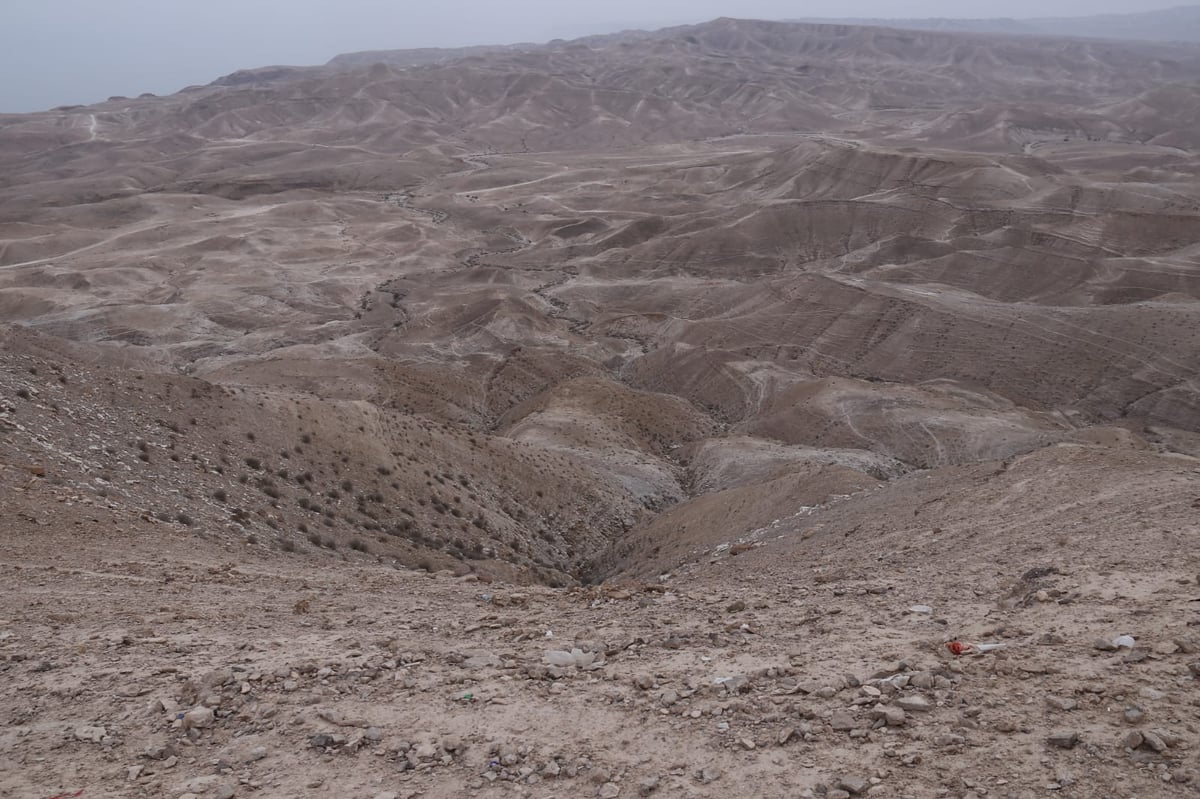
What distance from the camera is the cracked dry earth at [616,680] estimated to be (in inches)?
244

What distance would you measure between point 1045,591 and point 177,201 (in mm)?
95489

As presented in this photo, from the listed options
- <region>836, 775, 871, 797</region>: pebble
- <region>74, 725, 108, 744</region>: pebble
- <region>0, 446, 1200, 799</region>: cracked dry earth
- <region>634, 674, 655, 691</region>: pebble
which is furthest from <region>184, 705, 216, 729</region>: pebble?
<region>836, 775, 871, 797</region>: pebble

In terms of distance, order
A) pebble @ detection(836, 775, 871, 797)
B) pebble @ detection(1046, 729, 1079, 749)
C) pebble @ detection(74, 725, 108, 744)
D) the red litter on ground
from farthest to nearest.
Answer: the red litter on ground < pebble @ detection(74, 725, 108, 744) < pebble @ detection(1046, 729, 1079, 749) < pebble @ detection(836, 775, 871, 797)

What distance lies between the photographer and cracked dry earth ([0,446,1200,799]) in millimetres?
6195

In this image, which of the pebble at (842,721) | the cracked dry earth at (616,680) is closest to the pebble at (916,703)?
the cracked dry earth at (616,680)

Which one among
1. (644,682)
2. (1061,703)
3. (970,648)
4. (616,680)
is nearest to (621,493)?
(616,680)

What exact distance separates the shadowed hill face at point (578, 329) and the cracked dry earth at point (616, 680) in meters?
5.41

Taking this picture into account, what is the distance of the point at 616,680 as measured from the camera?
25.9 ft

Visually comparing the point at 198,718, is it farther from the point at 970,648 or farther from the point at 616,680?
the point at 970,648

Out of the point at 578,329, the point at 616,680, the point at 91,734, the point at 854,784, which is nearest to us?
the point at 854,784

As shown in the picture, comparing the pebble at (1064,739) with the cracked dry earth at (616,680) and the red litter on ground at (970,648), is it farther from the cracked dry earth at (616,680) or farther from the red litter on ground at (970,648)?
the red litter on ground at (970,648)

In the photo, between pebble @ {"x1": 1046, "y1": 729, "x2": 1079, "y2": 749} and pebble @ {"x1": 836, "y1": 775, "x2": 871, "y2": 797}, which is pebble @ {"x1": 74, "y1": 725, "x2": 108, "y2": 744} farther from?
pebble @ {"x1": 1046, "y1": 729, "x2": 1079, "y2": 749}

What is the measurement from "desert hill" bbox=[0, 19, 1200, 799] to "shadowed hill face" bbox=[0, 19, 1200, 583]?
217mm

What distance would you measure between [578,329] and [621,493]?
89.3 ft
